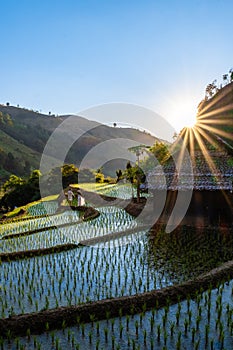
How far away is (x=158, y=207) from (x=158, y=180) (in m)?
1.33

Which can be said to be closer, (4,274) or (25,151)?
(4,274)

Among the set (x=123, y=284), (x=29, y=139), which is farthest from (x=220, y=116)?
(x=29, y=139)

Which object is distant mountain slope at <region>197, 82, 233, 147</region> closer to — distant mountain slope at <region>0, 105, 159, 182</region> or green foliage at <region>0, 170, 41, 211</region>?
green foliage at <region>0, 170, 41, 211</region>

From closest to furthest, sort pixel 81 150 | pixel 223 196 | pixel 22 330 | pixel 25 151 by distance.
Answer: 1. pixel 22 330
2. pixel 223 196
3. pixel 25 151
4. pixel 81 150

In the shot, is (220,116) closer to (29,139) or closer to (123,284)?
(123,284)

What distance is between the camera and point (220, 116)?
21734 millimetres

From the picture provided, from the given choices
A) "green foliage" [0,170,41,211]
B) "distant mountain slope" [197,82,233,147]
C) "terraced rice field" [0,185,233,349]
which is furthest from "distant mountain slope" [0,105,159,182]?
"terraced rice field" [0,185,233,349]

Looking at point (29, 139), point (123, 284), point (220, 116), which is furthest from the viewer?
point (29, 139)

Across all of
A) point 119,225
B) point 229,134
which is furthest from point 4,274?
point 229,134

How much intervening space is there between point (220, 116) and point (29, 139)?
302 ft

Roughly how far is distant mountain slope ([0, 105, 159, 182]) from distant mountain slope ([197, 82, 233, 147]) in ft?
178

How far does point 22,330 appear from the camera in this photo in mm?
6094

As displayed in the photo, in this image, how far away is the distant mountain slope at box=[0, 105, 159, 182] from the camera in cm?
8262

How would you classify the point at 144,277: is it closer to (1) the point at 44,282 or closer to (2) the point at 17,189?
(1) the point at 44,282
